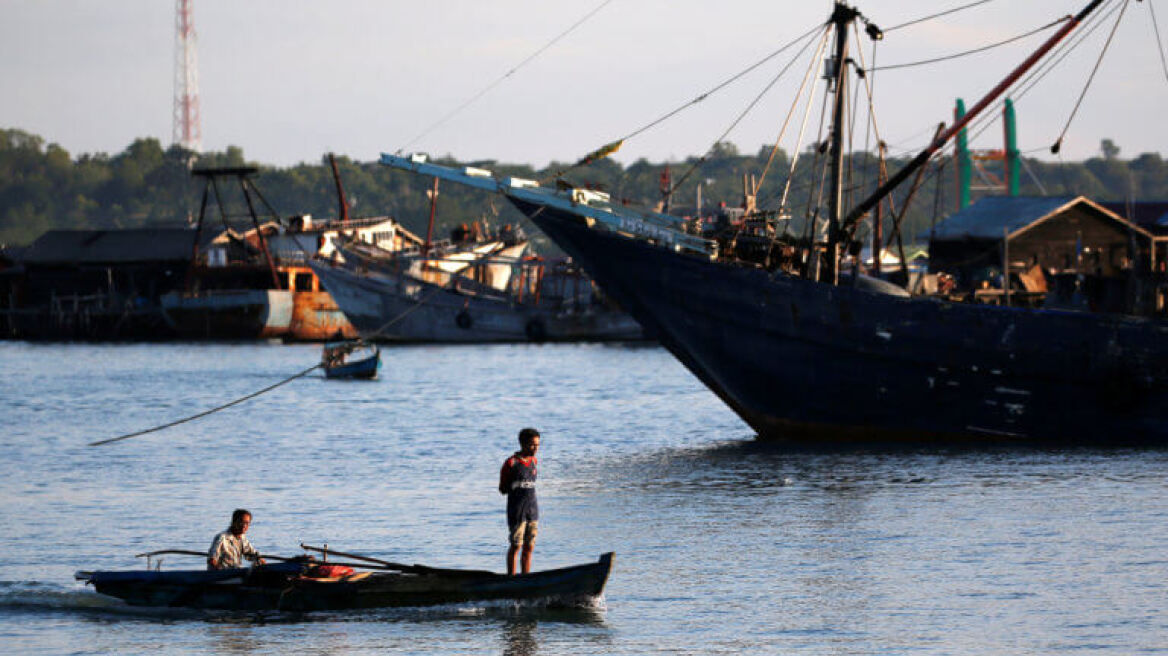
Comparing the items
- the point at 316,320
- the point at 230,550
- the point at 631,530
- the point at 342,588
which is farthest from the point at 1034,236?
the point at 316,320

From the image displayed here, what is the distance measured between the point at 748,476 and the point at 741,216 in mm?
6936

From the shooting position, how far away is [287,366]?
2926 inches

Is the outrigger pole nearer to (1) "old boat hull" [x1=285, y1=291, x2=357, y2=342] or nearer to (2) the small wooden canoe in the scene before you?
(2) the small wooden canoe

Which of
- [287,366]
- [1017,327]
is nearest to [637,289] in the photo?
[1017,327]

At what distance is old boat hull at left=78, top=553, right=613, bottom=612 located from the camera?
18188 millimetres

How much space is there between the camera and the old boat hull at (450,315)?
91812mm

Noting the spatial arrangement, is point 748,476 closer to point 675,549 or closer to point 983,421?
point 983,421

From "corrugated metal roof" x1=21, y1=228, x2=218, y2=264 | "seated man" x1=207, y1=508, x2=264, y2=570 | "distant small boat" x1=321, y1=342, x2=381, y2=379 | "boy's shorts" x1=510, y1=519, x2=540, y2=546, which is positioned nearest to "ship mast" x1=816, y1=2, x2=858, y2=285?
"boy's shorts" x1=510, y1=519, x2=540, y2=546

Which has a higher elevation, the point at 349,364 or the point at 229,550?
the point at 349,364

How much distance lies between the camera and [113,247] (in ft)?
373

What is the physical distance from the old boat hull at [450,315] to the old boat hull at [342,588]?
71.7 m

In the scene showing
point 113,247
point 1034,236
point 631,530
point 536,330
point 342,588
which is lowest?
point 631,530

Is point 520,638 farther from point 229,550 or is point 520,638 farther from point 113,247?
point 113,247

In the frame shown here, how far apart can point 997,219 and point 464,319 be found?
43135mm
